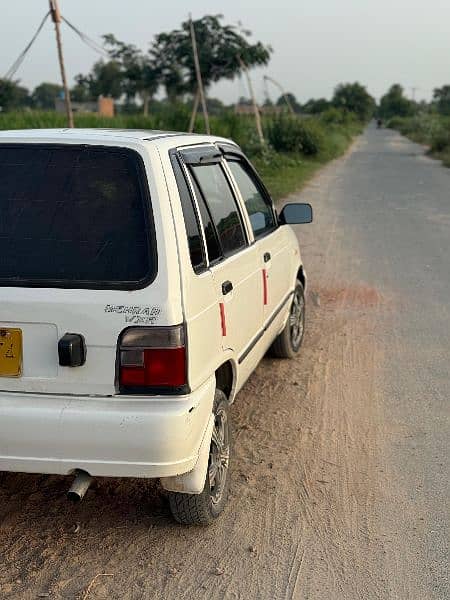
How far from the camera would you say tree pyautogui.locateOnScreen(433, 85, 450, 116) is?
368ft

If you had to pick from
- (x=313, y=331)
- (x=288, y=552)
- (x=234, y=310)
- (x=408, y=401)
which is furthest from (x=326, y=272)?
(x=288, y=552)

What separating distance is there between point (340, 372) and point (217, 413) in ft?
7.67

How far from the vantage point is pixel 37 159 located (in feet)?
10.2

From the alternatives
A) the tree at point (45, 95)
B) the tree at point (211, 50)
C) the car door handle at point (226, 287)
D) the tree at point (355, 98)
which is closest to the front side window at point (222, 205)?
the car door handle at point (226, 287)

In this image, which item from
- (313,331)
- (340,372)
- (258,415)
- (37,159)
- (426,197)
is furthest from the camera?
(426,197)

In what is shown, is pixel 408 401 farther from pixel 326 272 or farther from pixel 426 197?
pixel 426 197

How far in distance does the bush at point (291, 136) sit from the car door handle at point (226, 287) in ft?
85.8

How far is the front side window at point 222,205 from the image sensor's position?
3672 millimetres

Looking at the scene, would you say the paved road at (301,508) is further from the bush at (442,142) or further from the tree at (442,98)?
the tree at (442,98)

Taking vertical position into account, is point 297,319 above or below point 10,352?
below

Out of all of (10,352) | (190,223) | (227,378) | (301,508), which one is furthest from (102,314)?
(301,508)

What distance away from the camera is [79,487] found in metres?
3.00

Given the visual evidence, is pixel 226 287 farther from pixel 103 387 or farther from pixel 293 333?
pixel 293 333

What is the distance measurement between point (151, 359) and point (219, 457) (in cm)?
89
